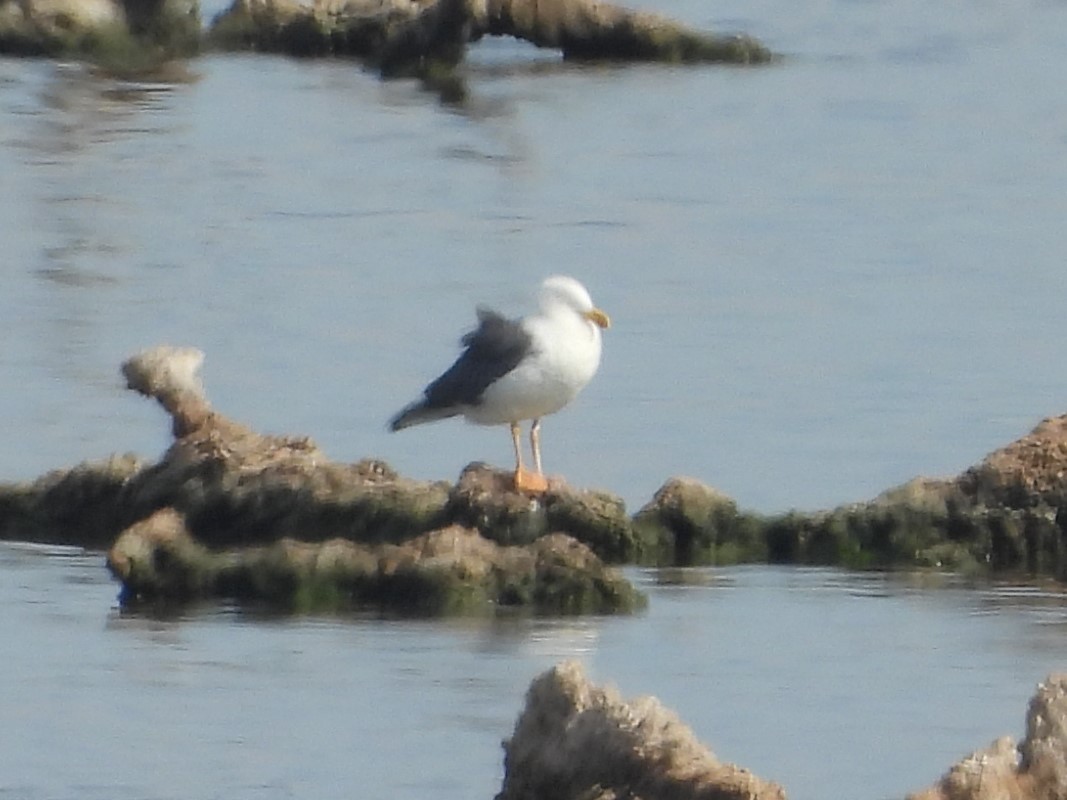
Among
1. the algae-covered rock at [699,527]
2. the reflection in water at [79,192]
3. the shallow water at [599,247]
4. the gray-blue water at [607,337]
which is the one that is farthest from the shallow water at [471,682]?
the reflection in water at [79,192]

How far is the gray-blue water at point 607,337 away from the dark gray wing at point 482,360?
3.44 ft

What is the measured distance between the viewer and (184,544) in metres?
10.6

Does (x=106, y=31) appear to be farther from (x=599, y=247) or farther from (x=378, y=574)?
(x=378, y=574)

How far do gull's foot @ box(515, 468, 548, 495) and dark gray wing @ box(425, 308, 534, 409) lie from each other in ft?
2.66

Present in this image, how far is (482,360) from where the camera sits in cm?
1186

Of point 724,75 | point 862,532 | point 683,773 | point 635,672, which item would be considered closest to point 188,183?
point 724,75

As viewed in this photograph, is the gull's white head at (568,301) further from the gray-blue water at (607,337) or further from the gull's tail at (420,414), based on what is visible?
the gray-blue water at (607,337)

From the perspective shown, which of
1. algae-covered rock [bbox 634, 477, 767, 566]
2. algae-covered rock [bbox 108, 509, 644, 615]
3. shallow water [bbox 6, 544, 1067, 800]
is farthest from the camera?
algae-covered rock [bbox 634, 477, 767, 566]

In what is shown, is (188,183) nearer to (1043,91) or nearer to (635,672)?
(1043,91)

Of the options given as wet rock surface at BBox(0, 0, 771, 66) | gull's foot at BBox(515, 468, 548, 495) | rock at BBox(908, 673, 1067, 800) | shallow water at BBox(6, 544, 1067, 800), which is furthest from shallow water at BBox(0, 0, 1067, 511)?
rock at BBox(908, 673, 1067, 800)

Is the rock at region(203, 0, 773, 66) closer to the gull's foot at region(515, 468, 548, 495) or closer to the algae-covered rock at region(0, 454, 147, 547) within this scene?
the algae-covered rock at region(0, 454, 147, 547)

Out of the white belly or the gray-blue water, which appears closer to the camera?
the gray-blue water

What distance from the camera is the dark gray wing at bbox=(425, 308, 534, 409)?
11.8 m

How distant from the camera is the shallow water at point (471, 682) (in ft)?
27.6
